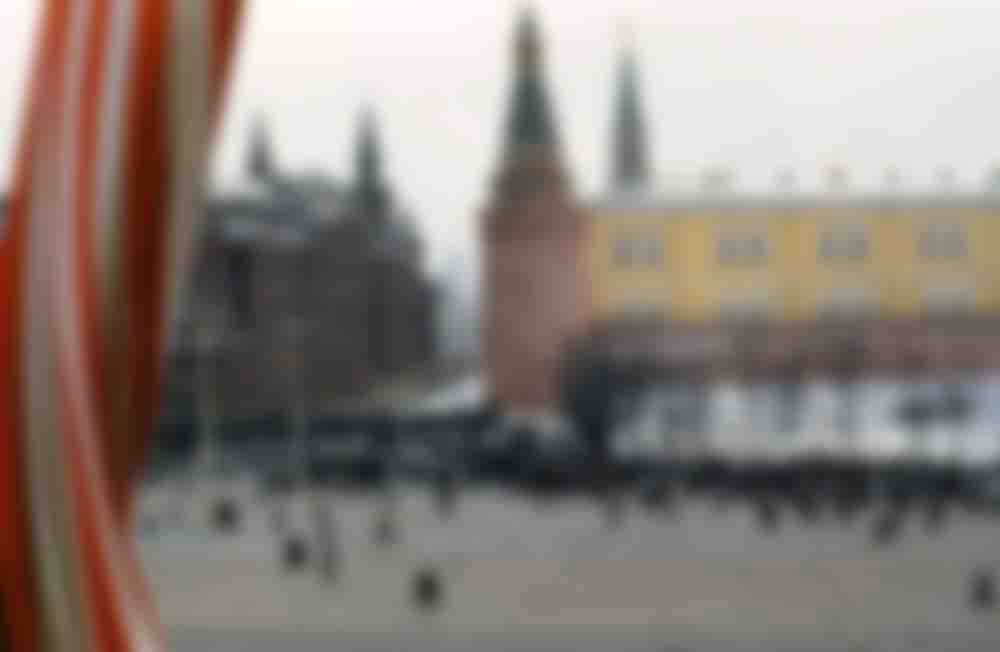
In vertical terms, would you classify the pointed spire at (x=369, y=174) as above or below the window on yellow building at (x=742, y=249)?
above

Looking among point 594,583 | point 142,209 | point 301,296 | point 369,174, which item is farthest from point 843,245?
point 142,209

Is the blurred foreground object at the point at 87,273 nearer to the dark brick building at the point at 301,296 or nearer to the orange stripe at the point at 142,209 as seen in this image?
the orange stripe at the point at 142,209

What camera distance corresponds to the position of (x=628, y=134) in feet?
9.69

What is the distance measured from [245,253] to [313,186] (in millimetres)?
180

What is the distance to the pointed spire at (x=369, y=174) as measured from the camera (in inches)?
117

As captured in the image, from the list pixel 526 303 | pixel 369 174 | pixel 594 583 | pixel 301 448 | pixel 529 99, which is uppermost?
pixel 529 99

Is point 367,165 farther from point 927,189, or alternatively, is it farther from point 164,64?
point 164,64

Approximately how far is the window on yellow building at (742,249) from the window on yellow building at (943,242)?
1.01 feet

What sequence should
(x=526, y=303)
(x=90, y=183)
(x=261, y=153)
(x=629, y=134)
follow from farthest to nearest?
(x=526, y=303) < (x=629, y=134) < (x=261, y=153) < (x=90, y=183)

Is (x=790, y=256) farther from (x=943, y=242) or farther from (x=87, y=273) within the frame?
(x=87, y=273)

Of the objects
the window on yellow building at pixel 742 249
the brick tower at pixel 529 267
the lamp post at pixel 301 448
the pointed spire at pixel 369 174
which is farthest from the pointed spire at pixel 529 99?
the lamp post at pixel 301 448

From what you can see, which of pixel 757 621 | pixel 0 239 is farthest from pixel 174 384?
pixel 0 239

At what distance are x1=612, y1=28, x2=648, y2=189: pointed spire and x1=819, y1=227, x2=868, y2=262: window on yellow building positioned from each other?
406 millimetres

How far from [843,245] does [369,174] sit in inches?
37.1
